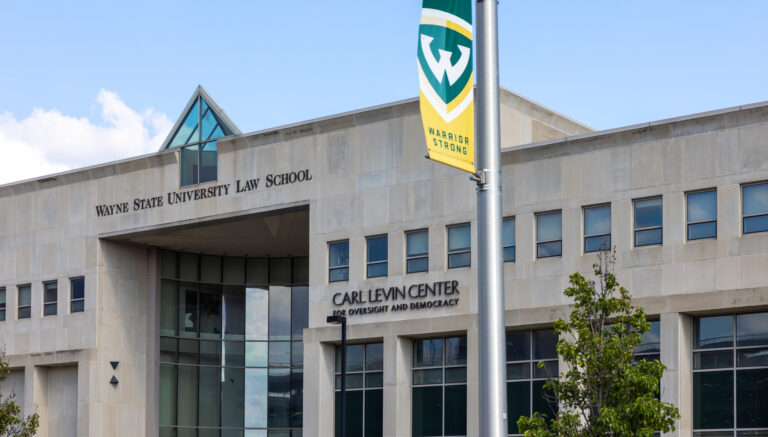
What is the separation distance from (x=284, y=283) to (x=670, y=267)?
22.7 metres

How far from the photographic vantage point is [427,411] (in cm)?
3634

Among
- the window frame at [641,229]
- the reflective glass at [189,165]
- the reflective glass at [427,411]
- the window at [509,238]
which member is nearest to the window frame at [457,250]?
the window at [509,238]

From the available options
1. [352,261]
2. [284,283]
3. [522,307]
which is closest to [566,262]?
[522,307]

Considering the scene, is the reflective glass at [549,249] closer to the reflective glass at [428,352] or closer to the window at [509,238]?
the window at [509,238]

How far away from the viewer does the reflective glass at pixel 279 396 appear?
4950 cm

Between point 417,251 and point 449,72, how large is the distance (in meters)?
25.9

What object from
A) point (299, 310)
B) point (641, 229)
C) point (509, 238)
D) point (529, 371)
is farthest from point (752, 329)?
point (299, 310)

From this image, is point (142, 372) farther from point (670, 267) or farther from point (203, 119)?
point (670, 267)

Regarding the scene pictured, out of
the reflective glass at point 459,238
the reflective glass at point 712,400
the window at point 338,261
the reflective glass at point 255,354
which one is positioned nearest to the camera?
the reflective glass at point 712,400

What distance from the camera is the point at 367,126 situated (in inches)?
1507

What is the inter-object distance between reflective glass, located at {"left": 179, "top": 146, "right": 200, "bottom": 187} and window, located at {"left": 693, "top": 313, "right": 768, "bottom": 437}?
19246 mm

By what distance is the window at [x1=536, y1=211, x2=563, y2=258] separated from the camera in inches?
1334

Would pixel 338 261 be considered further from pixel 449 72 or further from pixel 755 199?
pixel 449 72

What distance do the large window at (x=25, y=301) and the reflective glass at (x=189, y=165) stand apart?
8876mm
